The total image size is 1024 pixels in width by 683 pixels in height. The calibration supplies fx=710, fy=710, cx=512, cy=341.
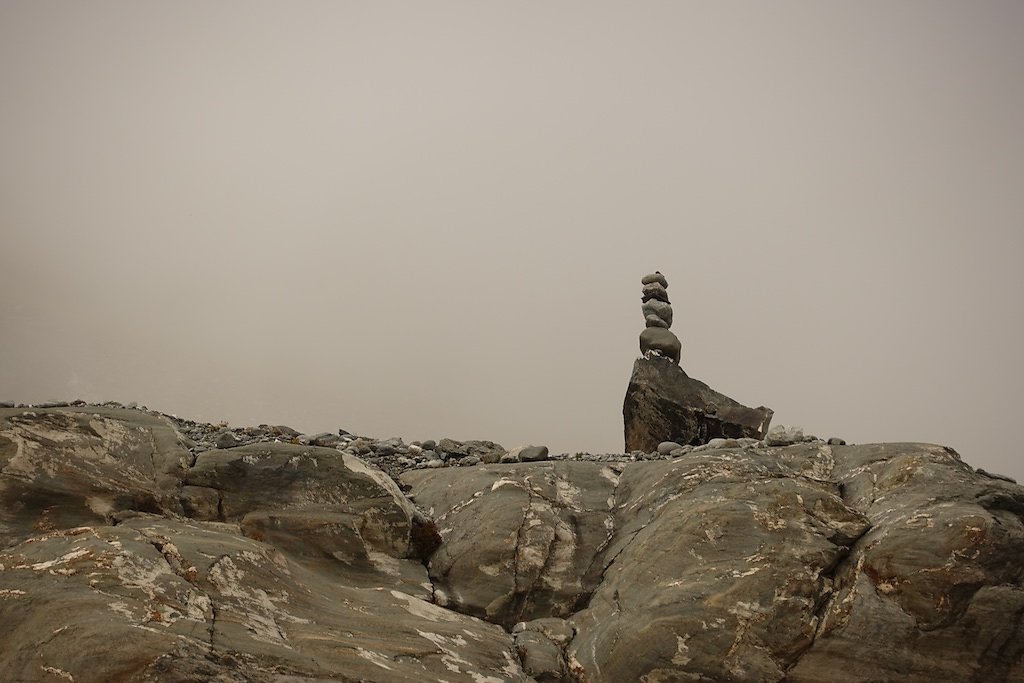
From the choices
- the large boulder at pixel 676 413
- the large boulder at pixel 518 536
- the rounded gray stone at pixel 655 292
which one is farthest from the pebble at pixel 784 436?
the rounded gray stone at pixel 655 292

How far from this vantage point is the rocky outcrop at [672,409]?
1670cm

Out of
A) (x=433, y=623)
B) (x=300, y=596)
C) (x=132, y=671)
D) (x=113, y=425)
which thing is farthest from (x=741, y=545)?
(x=113, y=425)

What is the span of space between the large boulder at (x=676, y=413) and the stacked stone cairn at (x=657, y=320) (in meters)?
0.59

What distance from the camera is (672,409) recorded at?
1691 cm

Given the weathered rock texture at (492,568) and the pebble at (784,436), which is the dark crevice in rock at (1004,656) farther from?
the pebble at (784,436)

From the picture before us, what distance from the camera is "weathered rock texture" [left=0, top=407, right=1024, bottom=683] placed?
6.51 m

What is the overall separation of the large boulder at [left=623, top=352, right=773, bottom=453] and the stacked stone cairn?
1.94 ft

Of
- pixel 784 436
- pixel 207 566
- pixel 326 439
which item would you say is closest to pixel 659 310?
pixel 784 436

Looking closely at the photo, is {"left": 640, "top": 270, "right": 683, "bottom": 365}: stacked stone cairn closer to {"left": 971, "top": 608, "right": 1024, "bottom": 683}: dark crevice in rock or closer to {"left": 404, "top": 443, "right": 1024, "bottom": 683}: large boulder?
{"left": 404, "top": 443, "right": 1024, "bottom": 683}: large boulder

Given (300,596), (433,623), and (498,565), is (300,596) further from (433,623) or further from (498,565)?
(498,565)

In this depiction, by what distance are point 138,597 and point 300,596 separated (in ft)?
6.18

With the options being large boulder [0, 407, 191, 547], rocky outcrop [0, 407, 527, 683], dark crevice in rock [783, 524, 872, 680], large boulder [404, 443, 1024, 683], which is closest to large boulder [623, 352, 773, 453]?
large boulder [404, 443, 1024, 683]

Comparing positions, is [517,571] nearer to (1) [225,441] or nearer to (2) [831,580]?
(2) [831,580]

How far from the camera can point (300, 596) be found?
26.0 feet
